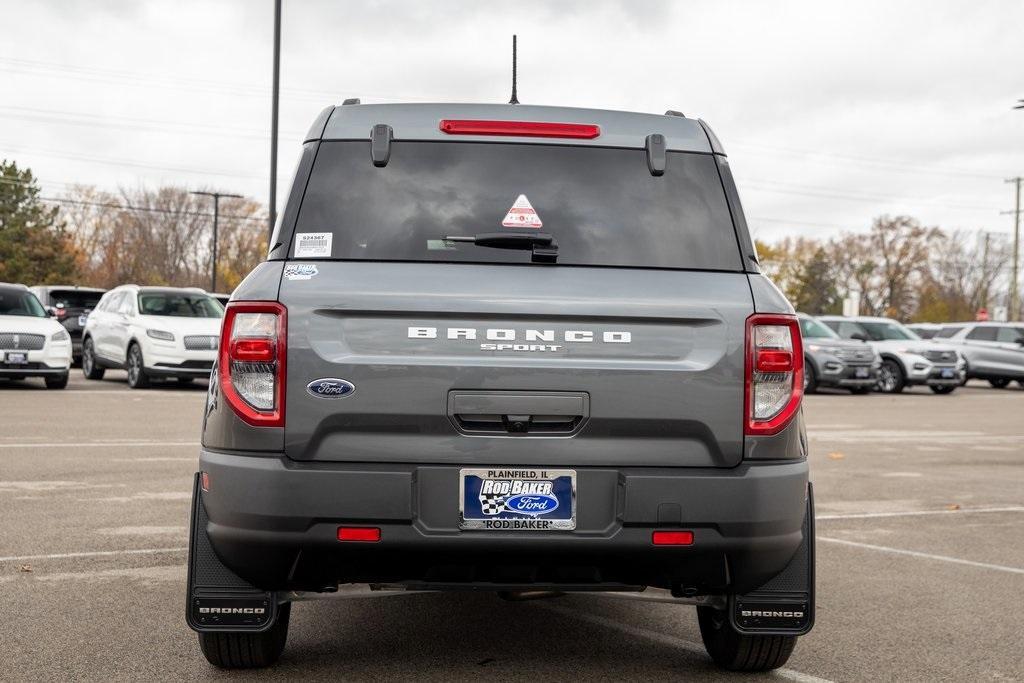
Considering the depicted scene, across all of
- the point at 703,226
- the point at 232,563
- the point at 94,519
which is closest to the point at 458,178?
the point at 703,226

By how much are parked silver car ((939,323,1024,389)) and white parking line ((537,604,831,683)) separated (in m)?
29.2

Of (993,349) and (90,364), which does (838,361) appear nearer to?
(993,349)

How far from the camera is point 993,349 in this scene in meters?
33.1

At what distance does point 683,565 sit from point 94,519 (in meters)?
4.99

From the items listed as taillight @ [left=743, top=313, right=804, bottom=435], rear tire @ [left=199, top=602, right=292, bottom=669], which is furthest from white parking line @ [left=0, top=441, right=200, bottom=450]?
taillight @ [left=743, top=313, right=804, bottom=435]

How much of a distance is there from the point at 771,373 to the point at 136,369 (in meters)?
18.5

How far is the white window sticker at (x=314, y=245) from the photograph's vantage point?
13.3 feet

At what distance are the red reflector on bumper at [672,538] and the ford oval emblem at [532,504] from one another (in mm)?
340

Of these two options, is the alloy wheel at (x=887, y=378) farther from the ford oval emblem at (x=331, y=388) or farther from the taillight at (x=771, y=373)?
the ford oval emblem at (x=331, y=388)

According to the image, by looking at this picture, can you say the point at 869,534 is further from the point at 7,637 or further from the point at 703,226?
the point at 7,637

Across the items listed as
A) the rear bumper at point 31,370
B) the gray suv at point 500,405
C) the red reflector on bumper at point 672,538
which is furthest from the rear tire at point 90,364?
the red reflector on bumper at point 672,538

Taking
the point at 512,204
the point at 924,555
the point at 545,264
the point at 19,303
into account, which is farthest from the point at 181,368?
the point at 545,264

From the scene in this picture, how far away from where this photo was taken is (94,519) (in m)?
7.75

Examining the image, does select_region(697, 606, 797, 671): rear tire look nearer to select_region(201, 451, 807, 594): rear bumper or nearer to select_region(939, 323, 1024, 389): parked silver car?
select_region(201, 451, 807, 594): rear bumper
